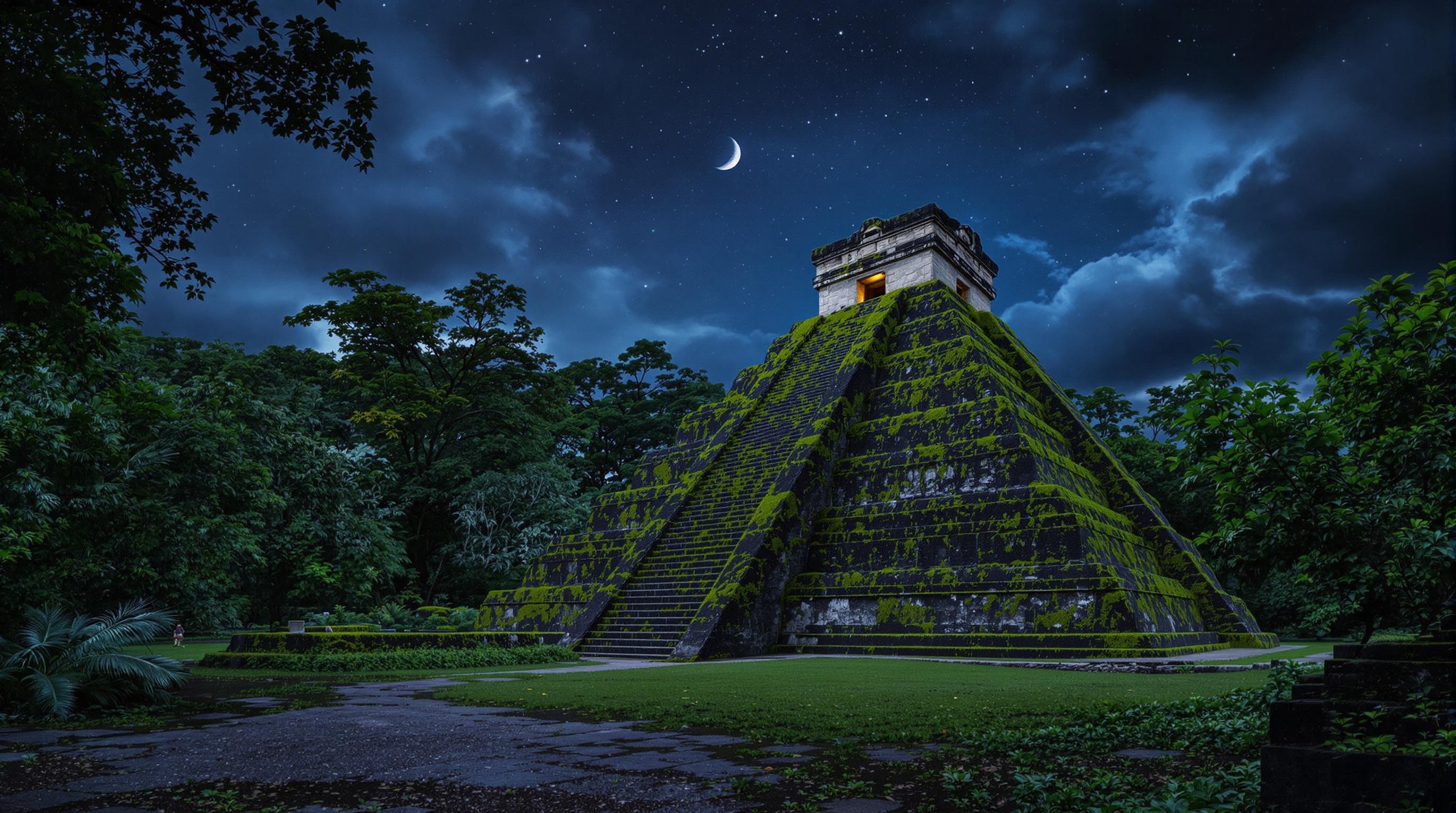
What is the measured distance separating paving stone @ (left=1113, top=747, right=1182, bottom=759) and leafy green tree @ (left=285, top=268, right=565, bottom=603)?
27.7 m

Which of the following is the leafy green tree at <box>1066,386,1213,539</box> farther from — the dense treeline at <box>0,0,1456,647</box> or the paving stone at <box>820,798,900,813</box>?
the paving stone at <box>820,798,900,813</box>

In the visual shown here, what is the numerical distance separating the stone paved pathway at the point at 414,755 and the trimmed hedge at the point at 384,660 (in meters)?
5.22

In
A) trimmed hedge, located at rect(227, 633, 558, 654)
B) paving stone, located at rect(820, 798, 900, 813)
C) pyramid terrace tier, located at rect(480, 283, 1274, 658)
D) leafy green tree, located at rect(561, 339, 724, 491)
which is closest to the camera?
paving stone, located at rect(820, 798, 900, 813)

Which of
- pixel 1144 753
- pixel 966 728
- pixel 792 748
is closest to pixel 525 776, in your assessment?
pixel 792 748

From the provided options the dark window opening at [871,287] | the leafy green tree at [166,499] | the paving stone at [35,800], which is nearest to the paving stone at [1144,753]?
the paving stone at [35,800]

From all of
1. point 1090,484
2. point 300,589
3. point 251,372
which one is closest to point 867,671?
point 1090,484

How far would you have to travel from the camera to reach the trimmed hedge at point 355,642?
1202 centimetres

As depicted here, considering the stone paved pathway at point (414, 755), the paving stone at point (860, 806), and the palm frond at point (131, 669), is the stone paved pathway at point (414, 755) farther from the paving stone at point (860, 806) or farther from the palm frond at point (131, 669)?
the palm frond at point (131, 669)

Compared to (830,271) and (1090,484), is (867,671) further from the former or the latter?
Answer: (830,271)

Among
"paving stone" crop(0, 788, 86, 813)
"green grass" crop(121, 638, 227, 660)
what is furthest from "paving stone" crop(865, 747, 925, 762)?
"green grass" crop(121, 638, 227, 660)

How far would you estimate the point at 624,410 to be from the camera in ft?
139

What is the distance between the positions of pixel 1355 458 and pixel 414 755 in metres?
5.55

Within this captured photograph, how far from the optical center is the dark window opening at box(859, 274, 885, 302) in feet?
89.0

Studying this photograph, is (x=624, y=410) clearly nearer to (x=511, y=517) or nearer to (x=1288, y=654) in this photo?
(x=511, y=517)
